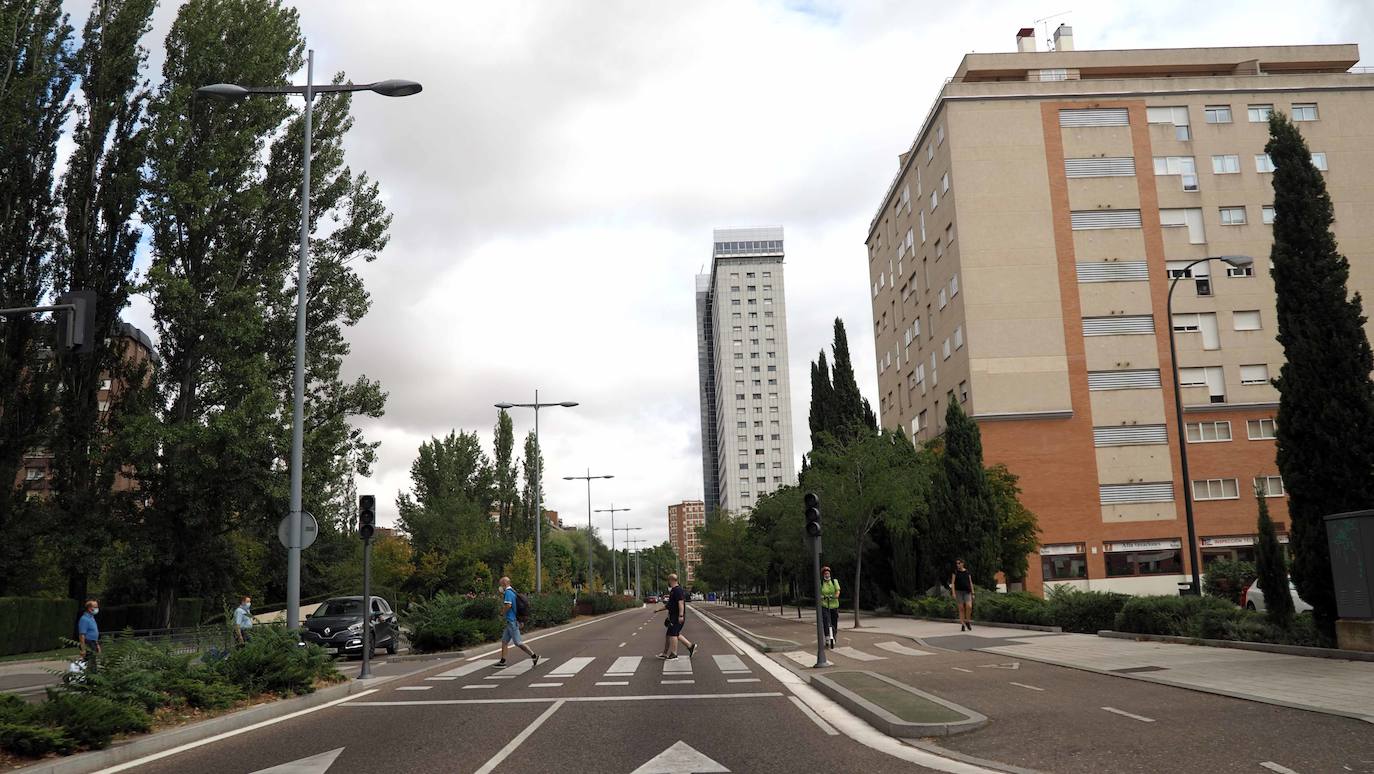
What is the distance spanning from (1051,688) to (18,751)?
37.0 feet

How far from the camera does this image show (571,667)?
18.2 meters

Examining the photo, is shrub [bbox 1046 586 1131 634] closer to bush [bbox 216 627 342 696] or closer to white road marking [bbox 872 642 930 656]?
white road marking [bbox 872 642 930 656]

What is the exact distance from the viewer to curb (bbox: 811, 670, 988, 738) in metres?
8.88

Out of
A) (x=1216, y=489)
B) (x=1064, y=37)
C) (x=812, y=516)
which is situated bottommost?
(x=812, y=516)

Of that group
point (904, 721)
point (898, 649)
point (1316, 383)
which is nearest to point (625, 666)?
point (898, 649)

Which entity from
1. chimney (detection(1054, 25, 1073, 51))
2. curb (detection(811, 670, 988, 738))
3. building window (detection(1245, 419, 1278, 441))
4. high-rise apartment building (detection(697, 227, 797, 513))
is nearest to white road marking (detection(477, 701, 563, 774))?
curb (detection(811, 670, 988, 738))

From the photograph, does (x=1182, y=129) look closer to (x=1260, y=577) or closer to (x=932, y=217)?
(x=932, y=217)

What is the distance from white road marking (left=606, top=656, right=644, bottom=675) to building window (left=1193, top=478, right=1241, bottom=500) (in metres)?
39.7

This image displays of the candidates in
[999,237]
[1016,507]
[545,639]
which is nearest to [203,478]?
[545,639]

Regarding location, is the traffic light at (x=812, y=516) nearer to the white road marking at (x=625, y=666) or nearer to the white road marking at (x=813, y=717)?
the white road marking at (x=813, y=717)

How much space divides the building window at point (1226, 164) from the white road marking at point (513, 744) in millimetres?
53783

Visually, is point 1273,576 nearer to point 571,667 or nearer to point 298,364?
point 571,667

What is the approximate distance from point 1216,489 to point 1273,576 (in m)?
37.3

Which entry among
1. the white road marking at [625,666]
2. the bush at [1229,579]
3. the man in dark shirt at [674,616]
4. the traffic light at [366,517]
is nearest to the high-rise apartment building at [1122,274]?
the bush at [1229,579]
